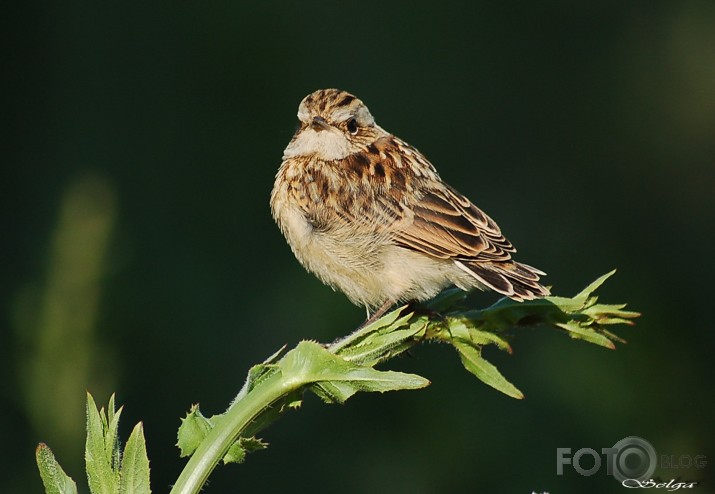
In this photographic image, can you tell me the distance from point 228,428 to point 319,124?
2843mm

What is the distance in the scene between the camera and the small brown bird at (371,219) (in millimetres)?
4480

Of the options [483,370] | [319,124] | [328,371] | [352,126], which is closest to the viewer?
[328,371]

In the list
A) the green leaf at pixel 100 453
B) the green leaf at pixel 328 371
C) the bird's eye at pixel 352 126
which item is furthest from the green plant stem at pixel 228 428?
the bird's eye at pixel 352 126

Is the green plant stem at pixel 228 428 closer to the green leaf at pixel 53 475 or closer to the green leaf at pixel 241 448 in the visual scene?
the green leaf at pixel 241 448

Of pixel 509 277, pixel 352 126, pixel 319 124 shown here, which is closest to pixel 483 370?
pixel 509 277

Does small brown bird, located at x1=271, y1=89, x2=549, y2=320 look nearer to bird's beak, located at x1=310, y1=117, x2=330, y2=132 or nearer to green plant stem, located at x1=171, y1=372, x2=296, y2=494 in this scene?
bird's beak, located at x1=310, y1=117, x2=330, y2=132

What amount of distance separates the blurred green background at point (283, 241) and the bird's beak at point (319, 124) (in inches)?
33.2

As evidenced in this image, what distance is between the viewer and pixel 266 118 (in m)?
9.04

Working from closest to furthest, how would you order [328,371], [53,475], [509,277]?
[53,475] < [328,371] < [509,277]

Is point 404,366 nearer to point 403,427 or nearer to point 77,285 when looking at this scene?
point 403,427

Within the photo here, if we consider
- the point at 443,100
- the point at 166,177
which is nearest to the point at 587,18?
the point at 443,100

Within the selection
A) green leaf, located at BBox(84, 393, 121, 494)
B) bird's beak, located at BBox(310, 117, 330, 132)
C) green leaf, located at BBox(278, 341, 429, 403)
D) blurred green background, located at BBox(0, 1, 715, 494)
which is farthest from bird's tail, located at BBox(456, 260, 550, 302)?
green leaf, located at BBox(84, 393, 121, 494)

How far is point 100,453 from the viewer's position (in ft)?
→ 7.28

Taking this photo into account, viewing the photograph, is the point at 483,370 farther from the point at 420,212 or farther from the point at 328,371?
the point at 420,212
